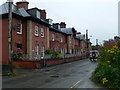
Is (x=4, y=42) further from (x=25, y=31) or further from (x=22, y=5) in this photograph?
(x=22, y=5)

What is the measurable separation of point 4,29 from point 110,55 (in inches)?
607

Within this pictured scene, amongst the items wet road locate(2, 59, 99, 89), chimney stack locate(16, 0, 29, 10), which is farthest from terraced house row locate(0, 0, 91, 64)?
wet road locate(2, 59, 99, 89)

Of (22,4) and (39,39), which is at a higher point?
(22,4)

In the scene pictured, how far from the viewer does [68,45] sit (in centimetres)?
4712

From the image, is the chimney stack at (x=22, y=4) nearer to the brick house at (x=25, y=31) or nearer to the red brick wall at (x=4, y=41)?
the brick house at (x=25, y=31)

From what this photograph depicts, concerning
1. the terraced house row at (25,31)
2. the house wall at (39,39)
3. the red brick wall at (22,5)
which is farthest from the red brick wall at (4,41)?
the red brick wall at (22,5)

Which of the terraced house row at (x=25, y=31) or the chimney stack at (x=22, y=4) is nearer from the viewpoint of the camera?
the terraced house row at (x=25, y=31)

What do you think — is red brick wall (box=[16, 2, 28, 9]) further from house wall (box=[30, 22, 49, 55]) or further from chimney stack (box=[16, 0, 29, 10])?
house wall (box=[30, 22, 49, 55])

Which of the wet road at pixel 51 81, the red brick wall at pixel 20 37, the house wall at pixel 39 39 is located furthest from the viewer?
the house wall at pixel 39 39

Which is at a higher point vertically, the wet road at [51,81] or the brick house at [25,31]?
the brick house at [25,31]

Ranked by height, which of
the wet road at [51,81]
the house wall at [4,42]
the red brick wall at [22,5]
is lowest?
the wet road at [51,81]

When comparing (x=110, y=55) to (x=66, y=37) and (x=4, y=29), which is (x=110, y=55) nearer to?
A: (x=4, y=29)

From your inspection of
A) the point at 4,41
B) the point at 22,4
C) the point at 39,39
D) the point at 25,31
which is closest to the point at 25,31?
the point at 25,31

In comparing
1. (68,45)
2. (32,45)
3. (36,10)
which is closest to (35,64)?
(32,45)
